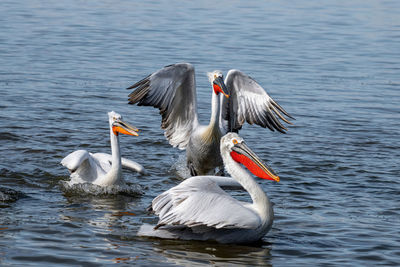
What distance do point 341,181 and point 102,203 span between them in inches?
104

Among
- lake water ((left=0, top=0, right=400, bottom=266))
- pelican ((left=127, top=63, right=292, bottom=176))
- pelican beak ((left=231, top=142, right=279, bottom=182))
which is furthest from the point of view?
pelican ((left=127, top=63, right=292, bottom=176))

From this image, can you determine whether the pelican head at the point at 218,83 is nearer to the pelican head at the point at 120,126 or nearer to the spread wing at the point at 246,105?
the spread wing at the point at 246,105

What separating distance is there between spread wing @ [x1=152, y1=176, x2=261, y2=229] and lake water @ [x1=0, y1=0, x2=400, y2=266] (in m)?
0.25

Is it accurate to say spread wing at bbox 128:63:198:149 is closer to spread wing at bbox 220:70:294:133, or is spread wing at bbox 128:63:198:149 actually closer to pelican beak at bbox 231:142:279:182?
spread wing at bbox 220:70:294:133

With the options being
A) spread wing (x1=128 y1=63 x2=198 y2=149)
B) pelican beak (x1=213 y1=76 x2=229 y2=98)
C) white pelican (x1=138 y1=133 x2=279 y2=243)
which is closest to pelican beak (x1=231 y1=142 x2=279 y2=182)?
white pelican (x1=138 y1=133 x2=279 y2=243)

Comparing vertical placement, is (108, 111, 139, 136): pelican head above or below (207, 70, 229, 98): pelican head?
below

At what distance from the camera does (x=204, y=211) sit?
5832mm

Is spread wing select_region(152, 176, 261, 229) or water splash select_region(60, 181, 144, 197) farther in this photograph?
water splash select_region(60, 181, 144, 197)

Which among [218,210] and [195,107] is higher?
[195,107]

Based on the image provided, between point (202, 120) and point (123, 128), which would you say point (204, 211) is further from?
point (202, 120)

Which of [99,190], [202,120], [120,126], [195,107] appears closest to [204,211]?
[99,190]

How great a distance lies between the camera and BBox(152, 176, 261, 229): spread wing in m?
5.81

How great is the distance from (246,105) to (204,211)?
3180 millimetres

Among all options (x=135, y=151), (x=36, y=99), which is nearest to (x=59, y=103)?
(x=36, y=99)
